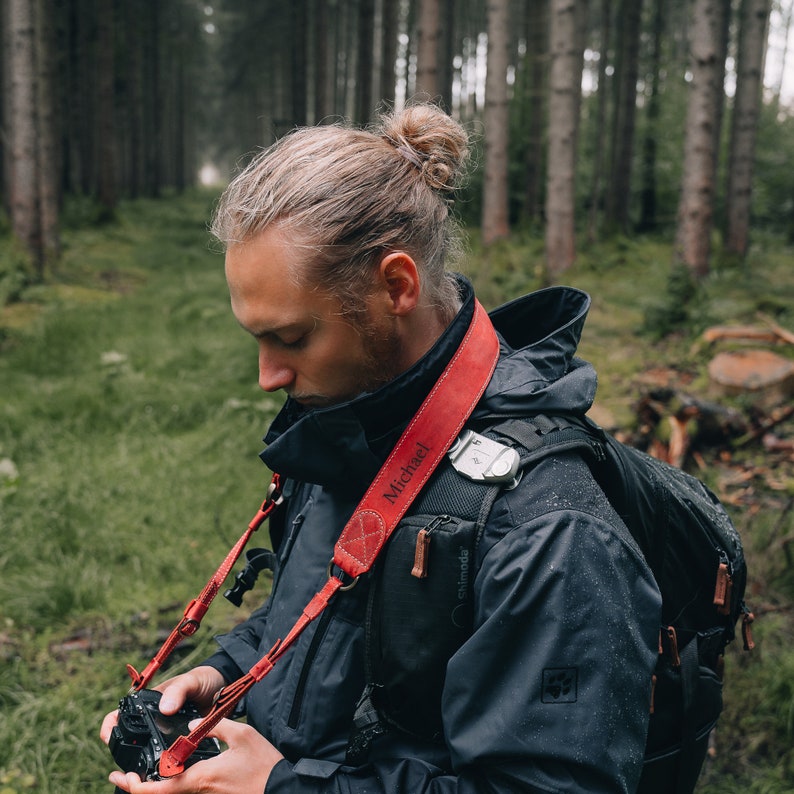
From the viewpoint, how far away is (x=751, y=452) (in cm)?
563

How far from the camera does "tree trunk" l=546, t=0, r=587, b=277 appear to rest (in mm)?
10203

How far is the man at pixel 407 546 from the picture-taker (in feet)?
4.60

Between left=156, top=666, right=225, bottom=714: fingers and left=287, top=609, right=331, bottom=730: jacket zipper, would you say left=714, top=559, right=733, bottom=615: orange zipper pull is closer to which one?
left=287, top=609, right=331, bottom=730: jacket zipper

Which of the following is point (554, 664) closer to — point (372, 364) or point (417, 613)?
point (417, 613)

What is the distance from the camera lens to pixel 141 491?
18.6 feet

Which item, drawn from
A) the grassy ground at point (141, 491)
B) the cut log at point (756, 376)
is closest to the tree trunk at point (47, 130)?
the grassy ground at point (141, 491)

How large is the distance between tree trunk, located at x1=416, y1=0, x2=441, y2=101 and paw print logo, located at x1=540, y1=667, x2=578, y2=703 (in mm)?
10930

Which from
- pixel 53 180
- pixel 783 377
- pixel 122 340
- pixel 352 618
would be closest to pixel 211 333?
pixel 122 340

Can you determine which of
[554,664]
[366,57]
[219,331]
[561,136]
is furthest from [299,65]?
[554,664]

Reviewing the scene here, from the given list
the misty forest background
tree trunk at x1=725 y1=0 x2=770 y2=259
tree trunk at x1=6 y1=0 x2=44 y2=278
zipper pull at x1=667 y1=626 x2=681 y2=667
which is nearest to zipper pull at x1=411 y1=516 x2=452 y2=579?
zipper pull at x1=667 y1=626 x2=681 y2=667

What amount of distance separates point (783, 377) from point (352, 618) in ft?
18.6

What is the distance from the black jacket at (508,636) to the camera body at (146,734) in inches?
8.1

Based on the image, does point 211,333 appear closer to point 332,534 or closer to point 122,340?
point 122,340

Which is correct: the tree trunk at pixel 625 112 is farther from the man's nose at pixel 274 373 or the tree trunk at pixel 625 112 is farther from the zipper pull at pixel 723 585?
the man's nose at pixel 274 373
